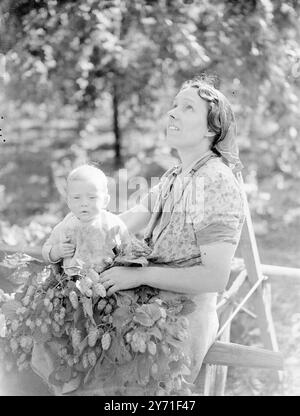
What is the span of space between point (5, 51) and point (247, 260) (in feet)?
8.25

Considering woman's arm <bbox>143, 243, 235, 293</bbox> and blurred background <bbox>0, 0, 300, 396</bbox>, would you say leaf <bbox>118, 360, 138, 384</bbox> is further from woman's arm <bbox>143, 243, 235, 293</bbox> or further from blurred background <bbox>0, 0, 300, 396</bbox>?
blurred background <bbox>0, 0, 300, 396</bbox>

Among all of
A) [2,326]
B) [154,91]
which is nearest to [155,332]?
[2,326]

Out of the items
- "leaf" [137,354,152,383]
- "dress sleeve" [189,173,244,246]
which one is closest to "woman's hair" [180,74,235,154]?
"dress sleeve" [189,173,244,246]

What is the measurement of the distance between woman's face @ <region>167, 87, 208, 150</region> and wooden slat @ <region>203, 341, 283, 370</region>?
65 cm

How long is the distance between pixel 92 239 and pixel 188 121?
0.49 m

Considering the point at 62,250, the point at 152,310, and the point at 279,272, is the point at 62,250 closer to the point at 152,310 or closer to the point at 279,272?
the point at 152,310

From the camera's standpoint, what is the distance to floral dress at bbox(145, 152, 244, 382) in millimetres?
1879

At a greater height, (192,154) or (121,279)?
(192,154)

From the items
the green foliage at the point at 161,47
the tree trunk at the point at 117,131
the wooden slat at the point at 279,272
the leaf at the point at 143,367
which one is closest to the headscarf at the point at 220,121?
the leaf at the point at 143,367

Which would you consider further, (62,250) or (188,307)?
(62,250)

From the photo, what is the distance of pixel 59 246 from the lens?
203cm

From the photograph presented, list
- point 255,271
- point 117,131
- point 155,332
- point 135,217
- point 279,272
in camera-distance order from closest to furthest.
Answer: point 155,332
point 135,217
point 255,271
point 279,272
point 117,131

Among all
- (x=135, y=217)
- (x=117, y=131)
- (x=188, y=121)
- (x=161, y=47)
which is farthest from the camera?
(x=117, y=131)

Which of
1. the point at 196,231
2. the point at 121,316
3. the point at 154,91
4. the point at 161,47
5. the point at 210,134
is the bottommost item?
the point at 121,316
